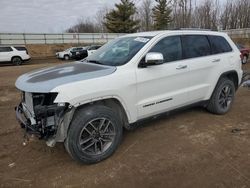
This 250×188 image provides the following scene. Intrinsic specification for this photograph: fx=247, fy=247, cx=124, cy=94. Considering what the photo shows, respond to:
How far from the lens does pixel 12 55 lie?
842 inches

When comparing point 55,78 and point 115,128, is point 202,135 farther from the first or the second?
point 55,78

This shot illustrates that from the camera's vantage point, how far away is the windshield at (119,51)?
4.00 metres

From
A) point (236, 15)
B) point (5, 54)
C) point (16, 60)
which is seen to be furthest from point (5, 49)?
point (236, 15)

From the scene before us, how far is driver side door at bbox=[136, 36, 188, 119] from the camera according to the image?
3912 millimetres

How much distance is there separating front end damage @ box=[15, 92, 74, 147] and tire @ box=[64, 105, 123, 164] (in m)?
0.12

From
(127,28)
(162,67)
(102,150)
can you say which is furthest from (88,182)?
(127,28)

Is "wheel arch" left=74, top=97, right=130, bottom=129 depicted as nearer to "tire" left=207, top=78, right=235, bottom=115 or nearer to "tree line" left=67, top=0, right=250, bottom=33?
"tire" left=207, top=78, right=235, bottom=115

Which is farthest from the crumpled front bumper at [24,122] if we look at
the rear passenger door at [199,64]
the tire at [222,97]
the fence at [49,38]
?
the fence at [49,38]

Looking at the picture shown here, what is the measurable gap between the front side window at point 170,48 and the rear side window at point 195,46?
0.47 ft

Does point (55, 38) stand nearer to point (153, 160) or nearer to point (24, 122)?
point (24, 122)

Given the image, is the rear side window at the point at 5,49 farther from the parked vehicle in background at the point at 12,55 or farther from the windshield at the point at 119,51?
the windshield at the point at 119,51

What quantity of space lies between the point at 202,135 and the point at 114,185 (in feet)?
6.79

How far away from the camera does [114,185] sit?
3.13 metres

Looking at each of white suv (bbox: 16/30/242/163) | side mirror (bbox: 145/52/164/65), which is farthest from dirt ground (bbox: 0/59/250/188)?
side mirror (bbox: 145/52/164/65)
